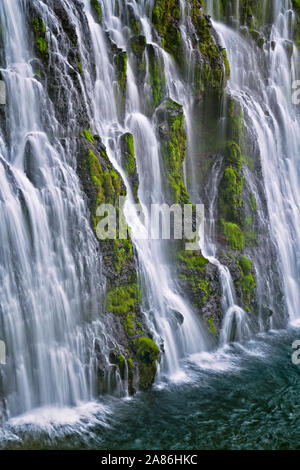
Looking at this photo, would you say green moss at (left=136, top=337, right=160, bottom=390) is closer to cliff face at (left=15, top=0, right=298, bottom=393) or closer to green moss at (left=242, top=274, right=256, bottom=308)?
cliff face at (left=15, top=0, right=298, bottom=393)

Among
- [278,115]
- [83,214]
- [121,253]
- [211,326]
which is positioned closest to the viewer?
[83,214]

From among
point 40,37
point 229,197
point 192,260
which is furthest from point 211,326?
point 40,37

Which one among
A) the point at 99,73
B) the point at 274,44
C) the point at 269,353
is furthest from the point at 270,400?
the point at 274,44

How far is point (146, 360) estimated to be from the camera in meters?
12.2

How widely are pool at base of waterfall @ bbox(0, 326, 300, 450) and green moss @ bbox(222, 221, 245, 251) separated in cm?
463

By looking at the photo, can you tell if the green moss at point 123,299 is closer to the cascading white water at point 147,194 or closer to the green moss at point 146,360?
the cascading white water at point 147,194

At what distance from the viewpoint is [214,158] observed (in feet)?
59.3

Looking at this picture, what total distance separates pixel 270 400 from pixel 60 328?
5259 mm

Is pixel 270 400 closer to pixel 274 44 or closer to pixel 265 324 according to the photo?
pixel 265 324

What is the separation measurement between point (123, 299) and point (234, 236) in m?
6.08

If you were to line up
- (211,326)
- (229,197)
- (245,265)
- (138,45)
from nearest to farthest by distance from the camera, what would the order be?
1. (211,326)
2. (138,45)
3. (245,265)
4. (229,197)

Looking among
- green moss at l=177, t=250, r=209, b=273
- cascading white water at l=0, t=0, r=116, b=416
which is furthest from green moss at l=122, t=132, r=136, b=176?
green moss at l=177, t=250, r=209, b=273

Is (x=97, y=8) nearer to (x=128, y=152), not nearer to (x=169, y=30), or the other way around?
(x=169, y=30)

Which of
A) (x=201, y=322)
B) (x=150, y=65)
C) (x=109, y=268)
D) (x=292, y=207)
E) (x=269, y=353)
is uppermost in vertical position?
(x=150, y=65)
